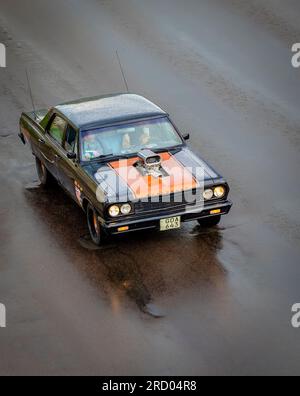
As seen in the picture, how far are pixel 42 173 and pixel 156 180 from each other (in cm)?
318

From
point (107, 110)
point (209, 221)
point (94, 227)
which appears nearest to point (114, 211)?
point (94, 227)

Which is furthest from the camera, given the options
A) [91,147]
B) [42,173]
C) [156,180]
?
[42,173]

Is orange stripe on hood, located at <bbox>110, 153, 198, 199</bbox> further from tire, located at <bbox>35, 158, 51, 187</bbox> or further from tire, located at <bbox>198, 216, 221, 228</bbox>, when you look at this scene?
tire, located at <bbox>35, 158, 51, 187</bbox>

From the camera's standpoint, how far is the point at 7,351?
9164 mm

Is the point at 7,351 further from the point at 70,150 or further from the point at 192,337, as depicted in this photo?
the point at 70,150

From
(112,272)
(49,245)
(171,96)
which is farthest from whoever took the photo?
(171,96)

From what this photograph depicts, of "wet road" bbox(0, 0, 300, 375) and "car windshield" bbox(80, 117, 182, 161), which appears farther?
"car windshield" bbox(80, 117, 182, 161)

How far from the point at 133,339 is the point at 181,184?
2.51m

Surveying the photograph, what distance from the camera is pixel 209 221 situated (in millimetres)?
11641

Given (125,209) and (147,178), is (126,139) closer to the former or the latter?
(147,178)

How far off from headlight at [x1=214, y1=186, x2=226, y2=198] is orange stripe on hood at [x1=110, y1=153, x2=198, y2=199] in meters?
0.29

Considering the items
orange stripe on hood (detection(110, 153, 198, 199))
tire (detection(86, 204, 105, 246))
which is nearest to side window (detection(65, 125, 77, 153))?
orange stripe on hood (detection(110, 153, 198, 199))

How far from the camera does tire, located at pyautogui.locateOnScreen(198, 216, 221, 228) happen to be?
11594mm

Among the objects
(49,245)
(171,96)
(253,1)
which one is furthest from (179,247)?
(253,1)
